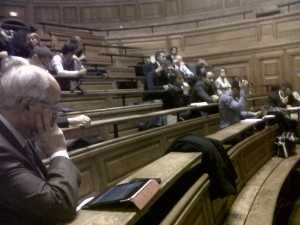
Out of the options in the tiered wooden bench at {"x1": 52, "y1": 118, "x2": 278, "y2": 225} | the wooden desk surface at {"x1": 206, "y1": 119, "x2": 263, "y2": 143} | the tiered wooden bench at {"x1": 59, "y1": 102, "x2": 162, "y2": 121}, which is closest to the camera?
the tiered wooden bench at {"x1": 52, "y1": 118, "x2": 278, "y2": 225}

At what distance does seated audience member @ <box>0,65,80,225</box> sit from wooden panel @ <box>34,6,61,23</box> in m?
5.04

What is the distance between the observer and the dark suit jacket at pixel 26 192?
0.52 metres

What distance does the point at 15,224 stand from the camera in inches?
21.4

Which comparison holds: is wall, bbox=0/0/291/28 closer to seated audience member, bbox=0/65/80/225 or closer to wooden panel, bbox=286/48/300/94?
wooden panel, bbox=286/48/300/94

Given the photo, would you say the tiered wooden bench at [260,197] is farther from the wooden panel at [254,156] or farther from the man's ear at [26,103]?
the man's ear at [26,103]

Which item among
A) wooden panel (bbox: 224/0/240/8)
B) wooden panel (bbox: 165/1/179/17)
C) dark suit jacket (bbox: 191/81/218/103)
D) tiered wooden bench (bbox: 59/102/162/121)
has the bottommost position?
tiered wooden bench (bbox: 59/102/162/121)

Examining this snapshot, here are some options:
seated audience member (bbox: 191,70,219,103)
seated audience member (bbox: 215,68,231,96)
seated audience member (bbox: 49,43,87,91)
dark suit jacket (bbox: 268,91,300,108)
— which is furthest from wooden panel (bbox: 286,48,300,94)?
seated audience member (bbox: 49,43,87,91)

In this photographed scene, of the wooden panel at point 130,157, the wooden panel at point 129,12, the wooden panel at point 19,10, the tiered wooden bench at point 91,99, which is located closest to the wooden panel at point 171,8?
the wooden panel at point 129,12

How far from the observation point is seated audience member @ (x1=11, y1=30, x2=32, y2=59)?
2100 mm

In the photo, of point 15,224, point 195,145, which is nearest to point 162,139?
point 195,145

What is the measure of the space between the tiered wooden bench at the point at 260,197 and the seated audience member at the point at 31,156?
0.90 m

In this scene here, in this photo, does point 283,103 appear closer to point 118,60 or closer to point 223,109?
point 223,109

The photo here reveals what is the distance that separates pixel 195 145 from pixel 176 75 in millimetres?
1915

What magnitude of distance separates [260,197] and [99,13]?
467 cm
